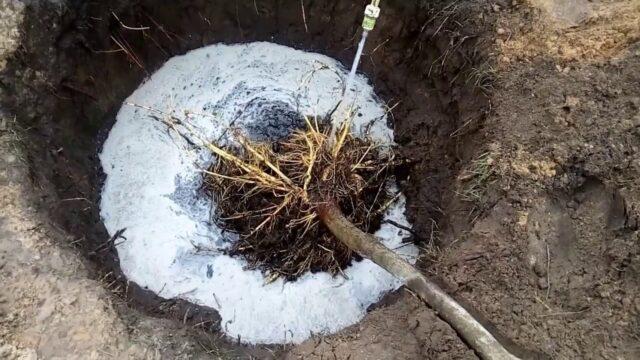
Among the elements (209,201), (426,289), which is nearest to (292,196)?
(209,201)

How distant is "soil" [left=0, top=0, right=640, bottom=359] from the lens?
209 cm

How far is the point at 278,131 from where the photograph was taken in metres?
3.03

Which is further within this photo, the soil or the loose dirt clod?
the loose dirt clod

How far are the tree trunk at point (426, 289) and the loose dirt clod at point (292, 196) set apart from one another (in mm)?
166

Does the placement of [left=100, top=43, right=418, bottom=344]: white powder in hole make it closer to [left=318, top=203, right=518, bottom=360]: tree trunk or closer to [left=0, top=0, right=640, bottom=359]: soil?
[left=0, top=0, right=640, bottom=359]: soil

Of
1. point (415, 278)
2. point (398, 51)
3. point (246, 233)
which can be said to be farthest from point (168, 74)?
point (415, 278)

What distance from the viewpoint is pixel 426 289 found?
2.11m

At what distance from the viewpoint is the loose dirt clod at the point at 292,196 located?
2.76 metres

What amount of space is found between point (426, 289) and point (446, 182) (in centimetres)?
81

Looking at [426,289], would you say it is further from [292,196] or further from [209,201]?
[209,201]

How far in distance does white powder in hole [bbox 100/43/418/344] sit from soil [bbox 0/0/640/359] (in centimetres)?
12

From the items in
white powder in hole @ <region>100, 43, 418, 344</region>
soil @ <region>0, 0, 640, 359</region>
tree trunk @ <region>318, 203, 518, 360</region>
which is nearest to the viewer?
tree trunk @ <region>318, 203, 518, 360</region>

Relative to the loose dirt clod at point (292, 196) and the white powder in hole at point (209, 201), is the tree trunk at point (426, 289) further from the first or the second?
the white powder in hole at point (209, 201)

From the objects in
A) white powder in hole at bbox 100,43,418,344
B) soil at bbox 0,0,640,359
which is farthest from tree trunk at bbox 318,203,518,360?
white powder in hole at bbox 100,43,418,344
